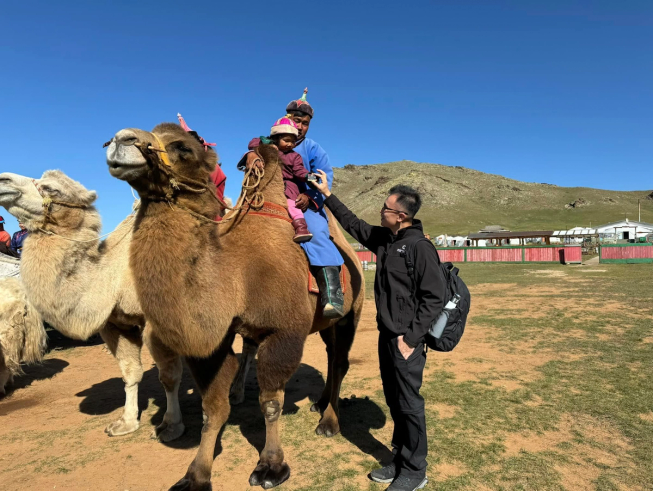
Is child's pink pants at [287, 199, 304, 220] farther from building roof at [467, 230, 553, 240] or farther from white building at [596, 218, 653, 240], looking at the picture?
white building at [596, 218, 653, 240]

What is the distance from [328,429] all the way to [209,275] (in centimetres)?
255

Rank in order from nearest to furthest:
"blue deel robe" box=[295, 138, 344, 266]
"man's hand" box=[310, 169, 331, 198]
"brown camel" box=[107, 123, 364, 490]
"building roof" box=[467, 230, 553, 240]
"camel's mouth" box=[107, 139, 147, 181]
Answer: "camel's mouth" box=[107, 139, 147, 181] → "brown camel" box=[107, 123, 364, 490] → "blue deel robe" box=[295, 138, 344, 266] → "man's hand" box=[310, 169, 331, 198] → "building roof" box=[467, 230, 553, 240]

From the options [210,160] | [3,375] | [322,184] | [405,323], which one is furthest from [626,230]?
[3,375]

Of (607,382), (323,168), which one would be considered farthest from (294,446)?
(607,382)

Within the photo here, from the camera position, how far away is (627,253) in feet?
99.5

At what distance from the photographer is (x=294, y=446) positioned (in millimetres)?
4301

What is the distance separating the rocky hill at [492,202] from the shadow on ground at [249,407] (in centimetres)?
7689

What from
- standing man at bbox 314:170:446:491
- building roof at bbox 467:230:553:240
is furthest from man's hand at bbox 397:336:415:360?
building roof at bbox 467:230:553:240

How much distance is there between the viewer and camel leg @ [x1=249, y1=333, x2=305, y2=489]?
340 cm

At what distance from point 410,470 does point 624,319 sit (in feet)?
31.4

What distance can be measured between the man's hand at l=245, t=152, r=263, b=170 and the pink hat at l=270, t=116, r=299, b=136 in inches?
12.2

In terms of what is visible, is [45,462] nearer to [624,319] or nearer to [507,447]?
[507,447]

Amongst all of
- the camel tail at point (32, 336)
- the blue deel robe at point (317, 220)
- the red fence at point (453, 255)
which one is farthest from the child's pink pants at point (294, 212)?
the red fence at point (453, 255)

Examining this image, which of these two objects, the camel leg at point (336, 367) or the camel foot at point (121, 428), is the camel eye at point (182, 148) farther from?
the camel foot at point (121, 428)
